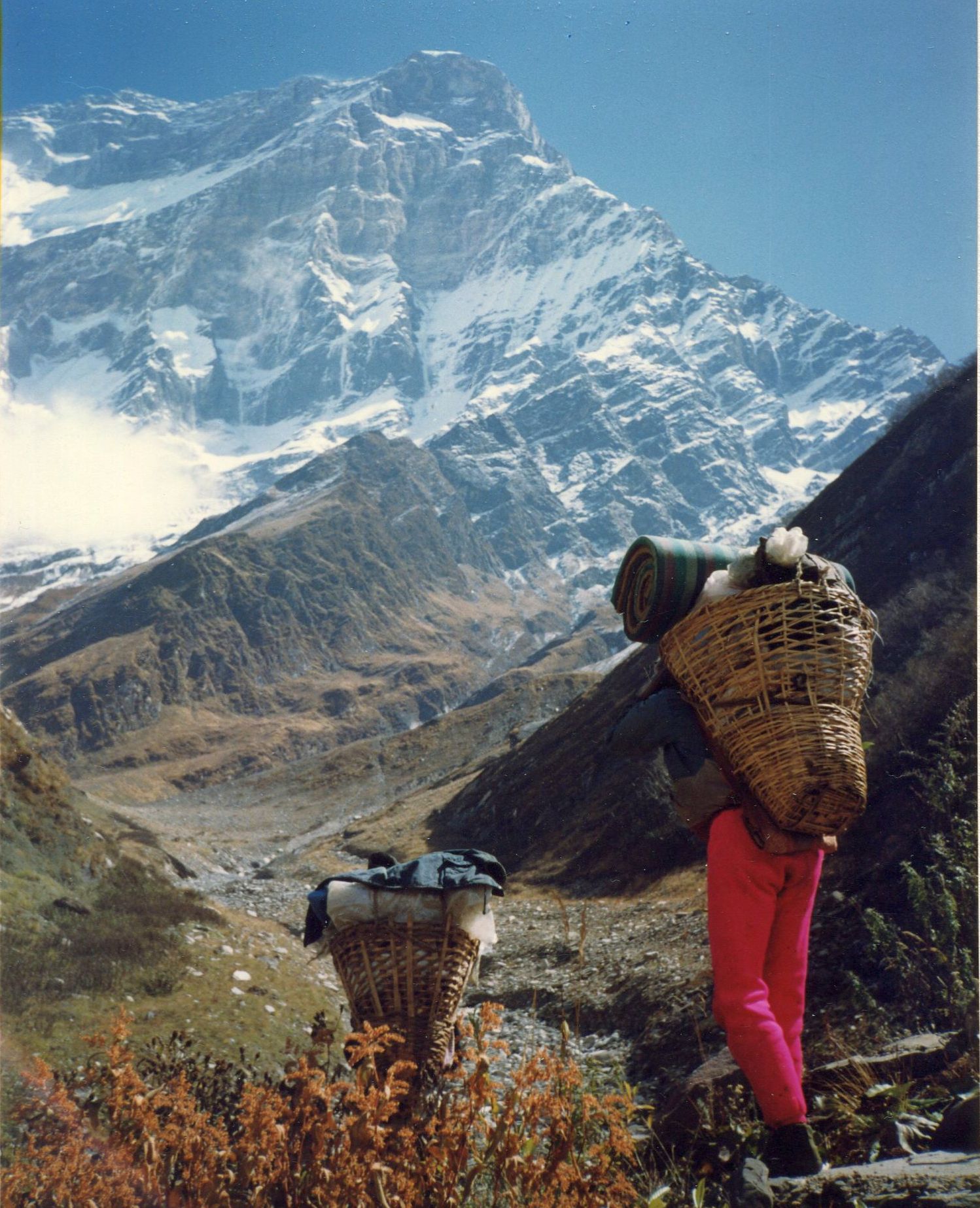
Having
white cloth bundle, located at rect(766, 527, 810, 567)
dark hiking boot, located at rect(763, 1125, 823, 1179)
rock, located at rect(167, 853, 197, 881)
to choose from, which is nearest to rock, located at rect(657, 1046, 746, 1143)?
dark hiking boot, located at rect(763, 1125, 823, 1179)

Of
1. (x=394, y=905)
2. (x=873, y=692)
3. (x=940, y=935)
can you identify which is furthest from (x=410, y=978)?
(x=873, y=692)

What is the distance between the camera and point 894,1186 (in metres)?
3.21

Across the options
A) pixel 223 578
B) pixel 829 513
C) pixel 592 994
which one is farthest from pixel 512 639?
pixel 592 994

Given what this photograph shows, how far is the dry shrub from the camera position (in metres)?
2.81

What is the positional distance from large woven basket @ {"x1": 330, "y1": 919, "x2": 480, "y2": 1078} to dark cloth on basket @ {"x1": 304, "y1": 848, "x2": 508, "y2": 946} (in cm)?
13

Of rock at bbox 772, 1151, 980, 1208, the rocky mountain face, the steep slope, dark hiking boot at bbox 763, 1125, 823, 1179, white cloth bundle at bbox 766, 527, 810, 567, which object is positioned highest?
the rocky mountain face

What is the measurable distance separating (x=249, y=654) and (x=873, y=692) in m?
134

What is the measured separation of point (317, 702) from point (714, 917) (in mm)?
137025

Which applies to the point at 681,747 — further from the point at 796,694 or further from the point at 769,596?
the point at 769,596

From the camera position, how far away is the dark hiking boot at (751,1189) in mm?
3172

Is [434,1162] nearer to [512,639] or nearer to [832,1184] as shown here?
[832,1184]

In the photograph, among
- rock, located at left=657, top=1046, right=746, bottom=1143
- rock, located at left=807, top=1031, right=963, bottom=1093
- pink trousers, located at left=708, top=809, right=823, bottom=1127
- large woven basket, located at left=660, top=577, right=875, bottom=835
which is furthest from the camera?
rock, located at left=657, top=1046, right=746, bottom=1143

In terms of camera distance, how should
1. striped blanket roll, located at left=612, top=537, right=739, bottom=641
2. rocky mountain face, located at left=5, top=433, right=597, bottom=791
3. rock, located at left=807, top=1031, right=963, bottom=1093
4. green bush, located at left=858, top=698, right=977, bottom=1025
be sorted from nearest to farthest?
striped blanket roll, located at left=612, top=537, right=739, bottom=641 → rock, located at left=807, top=1031, right=963, bottom=1093 → green bush, located at left=858, top=698, right=977, bottom=1025 → rocky mountain face, located at left=5, top=433, right=597, bottom=791

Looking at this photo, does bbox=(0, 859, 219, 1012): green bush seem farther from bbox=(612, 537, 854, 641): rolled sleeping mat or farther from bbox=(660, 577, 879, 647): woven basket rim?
bbox=(660, 577, 879, 647): woven basket rim
